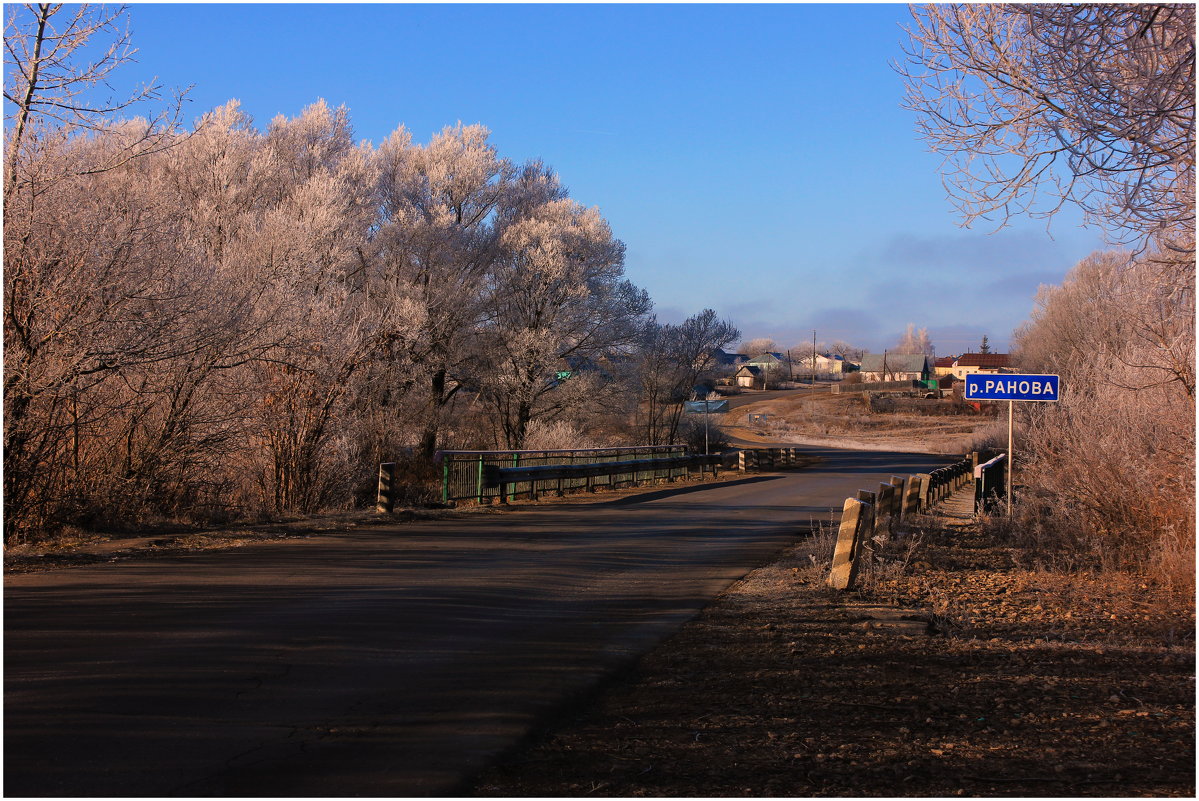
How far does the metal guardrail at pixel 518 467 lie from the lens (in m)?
18.3

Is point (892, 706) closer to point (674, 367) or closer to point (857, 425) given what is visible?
point (674, 367)

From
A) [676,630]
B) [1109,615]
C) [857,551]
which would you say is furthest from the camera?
[857,551]

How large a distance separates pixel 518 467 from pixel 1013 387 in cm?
1030

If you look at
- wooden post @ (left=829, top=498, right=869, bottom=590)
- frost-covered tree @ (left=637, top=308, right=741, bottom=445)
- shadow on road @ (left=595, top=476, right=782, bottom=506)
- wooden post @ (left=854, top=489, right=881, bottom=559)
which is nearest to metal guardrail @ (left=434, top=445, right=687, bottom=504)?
shadow on road @ (left=595, top=476, right=782, bottom=506)

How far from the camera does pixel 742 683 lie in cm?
629

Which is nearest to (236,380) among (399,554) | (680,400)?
(399,554)

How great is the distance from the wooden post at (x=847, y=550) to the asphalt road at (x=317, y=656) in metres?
1.41

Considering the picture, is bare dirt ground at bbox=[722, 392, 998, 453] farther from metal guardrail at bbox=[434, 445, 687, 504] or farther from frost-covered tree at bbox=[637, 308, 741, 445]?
metal guardrail at bbox=[434, 445, 687, 504]

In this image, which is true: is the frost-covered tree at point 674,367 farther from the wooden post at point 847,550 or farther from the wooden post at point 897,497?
the wooden post at point 847,550

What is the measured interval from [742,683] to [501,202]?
102 feet

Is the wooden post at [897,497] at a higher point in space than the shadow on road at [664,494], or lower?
higher

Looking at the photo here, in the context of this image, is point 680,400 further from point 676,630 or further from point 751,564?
point 676,630

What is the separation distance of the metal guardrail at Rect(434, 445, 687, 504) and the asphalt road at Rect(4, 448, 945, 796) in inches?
217

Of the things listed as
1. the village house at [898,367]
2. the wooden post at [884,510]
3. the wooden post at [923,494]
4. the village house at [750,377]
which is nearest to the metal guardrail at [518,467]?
the wooden post at [923,494]
